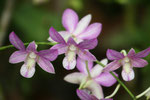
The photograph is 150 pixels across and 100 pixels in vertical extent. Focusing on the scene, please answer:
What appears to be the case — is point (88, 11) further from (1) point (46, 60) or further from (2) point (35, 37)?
(1) point (46, 60)

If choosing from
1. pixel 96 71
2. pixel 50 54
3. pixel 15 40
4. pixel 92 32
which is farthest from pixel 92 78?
pixel 15 40

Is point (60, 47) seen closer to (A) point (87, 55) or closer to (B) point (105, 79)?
(A) point (87, 55)

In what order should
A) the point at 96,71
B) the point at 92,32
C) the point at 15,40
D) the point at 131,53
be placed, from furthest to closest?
the point at 96,71
the point at 92,32
the point at 131,53
the point at 15,40

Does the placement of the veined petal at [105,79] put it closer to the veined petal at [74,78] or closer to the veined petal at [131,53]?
the veined petal at [74,78]

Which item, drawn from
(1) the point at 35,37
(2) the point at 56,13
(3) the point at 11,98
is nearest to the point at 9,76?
(3) the point at 11,98

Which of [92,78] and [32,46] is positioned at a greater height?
[32,46]

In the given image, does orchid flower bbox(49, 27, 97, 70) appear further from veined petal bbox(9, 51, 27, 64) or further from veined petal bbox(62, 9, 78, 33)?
veined petal bbox(62, 9, 78, 33)

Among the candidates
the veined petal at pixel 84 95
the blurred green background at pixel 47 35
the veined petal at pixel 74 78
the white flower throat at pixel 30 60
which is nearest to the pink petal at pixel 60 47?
the white flower throat at pixel 30 60
